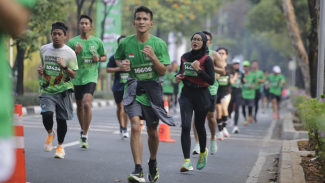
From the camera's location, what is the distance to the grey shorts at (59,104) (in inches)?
263

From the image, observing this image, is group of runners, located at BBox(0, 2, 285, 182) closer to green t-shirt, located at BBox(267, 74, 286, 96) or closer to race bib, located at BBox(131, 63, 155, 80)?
race bib, located at BBox(131, 63, 155, 80)

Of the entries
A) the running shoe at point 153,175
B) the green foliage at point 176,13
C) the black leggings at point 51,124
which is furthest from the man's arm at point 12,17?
the green foliage at point 176,13

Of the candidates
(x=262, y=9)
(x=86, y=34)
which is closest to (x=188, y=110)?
(x=86, y=34)

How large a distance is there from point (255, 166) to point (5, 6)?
5981 millimetres

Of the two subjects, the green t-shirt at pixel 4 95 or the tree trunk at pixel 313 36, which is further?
the tree trunk at pixel 313 36

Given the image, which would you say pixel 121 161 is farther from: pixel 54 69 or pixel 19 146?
pixel 19 146

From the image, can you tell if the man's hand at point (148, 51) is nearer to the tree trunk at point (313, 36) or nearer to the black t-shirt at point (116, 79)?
the black t-shirt at point (116, 79)

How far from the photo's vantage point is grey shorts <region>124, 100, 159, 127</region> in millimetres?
5383

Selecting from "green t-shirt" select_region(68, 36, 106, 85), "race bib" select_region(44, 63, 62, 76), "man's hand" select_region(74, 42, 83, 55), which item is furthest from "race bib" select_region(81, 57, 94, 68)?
"race bib" select_region(44, 63, 62, 76)

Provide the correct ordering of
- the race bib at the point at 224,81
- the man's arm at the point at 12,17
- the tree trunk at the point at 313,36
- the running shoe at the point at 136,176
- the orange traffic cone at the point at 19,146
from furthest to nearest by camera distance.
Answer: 1. the tree trunk at the point at 313,36
2. the race bib at the point at 224,81
3. the running shoe at the point at 136,176
4. the orange traffic cone at the point at 19,146
5. the man's arm at the point at 12,17

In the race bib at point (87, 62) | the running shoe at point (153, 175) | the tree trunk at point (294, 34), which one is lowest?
the running shoe at point (153, 175)

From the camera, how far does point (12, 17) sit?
1.98m

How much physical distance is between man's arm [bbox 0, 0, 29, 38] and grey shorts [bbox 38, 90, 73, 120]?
4726mm

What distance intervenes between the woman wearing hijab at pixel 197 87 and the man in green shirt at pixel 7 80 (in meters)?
4.23
